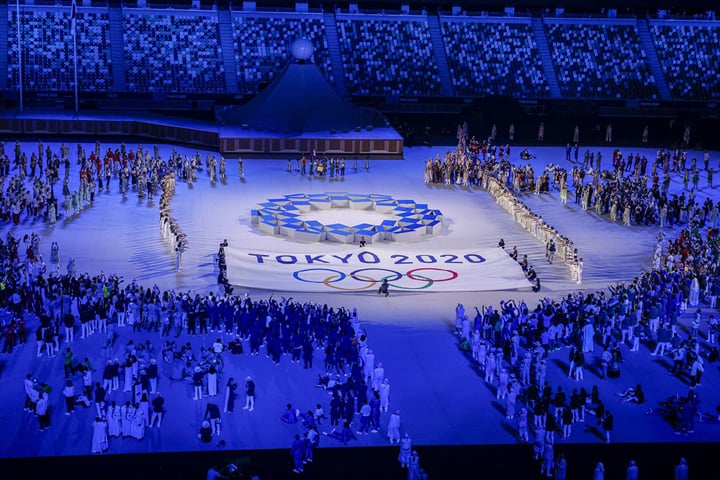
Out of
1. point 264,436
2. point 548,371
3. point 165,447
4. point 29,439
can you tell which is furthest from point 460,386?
point 29,439

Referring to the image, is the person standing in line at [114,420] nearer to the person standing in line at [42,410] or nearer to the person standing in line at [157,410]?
the person standing in line at [157,410]

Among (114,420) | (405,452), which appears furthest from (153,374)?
(405,452)

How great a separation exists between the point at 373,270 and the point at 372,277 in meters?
0.91

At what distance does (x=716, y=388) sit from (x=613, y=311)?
4.59m

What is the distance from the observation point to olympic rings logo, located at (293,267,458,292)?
40.2 meters

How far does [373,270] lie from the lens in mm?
42125

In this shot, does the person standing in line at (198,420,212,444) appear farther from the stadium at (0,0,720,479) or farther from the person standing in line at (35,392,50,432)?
the person standing in line at (35,392,50,432)

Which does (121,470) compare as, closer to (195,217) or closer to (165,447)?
(165,447)

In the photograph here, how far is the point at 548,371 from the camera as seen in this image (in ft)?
109

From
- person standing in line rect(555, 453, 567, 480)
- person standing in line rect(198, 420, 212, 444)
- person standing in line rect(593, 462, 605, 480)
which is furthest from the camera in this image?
person standing in line rect(198, 420, 212, 444)

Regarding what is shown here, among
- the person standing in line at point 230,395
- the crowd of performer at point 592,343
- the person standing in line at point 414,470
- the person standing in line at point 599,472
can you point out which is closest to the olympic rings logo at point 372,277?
the crowd of performer at point 592,343

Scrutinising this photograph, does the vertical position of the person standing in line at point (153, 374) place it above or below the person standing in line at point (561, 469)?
above

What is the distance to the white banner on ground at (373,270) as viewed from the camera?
40125 mm

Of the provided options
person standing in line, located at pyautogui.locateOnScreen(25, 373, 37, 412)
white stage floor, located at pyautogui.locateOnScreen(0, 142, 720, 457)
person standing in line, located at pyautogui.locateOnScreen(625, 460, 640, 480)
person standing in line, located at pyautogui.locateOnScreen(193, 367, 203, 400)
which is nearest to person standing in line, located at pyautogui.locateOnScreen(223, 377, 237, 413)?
white stage floor, located at pyautogui.locateOnScreen(0, 142, 720, 457)
